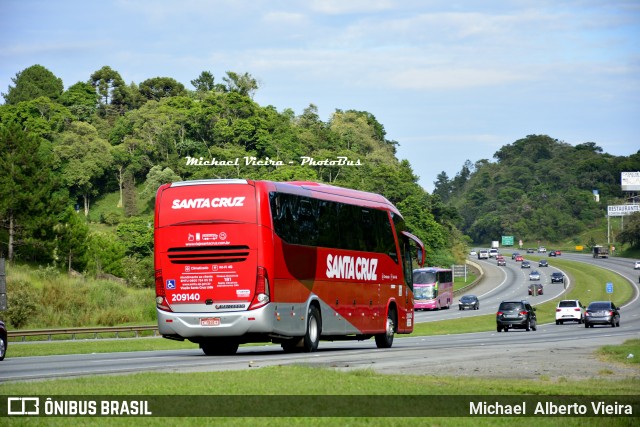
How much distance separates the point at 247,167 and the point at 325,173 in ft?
42.8

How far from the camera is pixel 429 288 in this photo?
93500 mm

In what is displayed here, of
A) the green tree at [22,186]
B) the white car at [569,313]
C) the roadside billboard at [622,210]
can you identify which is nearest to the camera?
the white car at [569,313]

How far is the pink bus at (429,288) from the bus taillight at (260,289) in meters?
67.8

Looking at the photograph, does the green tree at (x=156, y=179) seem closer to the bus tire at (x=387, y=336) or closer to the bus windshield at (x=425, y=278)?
the bus windshield at (x=425, y=278)

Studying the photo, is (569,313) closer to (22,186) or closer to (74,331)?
(74,331)

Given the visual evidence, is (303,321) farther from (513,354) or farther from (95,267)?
(95,267)

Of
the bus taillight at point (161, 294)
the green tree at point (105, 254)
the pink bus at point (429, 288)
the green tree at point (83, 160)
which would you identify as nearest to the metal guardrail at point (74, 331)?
the bus taillight at point (161, 294)

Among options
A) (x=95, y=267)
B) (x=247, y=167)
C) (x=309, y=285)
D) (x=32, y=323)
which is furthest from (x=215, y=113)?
(x=309, y=285)

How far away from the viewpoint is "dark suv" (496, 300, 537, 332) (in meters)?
54.1

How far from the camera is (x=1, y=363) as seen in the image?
84.1 ft

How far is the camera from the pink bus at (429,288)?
92750 millimetres

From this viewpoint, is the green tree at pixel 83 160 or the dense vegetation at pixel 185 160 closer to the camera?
the dense vegetation at pixel 185 160

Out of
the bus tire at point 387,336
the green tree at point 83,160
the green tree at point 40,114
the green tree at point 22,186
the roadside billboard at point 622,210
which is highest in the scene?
the green tree at point 40,114

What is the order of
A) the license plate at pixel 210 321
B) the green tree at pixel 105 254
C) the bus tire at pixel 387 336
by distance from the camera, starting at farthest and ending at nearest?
the green tree at pixel 105 254
the bus tire at pixel 387 336
the license plate at pixel 210 321
